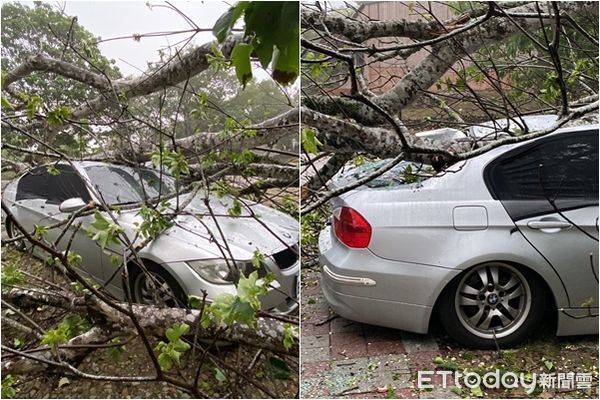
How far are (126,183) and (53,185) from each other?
7.6 inches

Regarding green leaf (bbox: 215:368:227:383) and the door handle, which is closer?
the door handle

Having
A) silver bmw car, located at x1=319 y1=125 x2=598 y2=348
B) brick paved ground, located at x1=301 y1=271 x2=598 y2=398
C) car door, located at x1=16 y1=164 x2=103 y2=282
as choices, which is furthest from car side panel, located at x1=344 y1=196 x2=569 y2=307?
car door, located at x1=16 y1=164 x2=103 y2=282

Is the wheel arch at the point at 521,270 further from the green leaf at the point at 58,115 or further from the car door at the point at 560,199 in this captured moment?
the green leaf at the point at 58,115

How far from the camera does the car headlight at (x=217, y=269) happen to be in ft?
3.79

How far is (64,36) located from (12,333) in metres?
0.77

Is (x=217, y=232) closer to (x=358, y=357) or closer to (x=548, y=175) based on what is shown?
(x=358, y=357)

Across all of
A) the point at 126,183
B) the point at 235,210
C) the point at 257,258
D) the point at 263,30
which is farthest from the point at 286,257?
the point at 263,30

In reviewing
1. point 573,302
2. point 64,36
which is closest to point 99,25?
point 64,36

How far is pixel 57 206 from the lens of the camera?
1.23 meters

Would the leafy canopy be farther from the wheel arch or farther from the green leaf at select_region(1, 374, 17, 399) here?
the green leaf at select_region(1, 374, 17, 399)

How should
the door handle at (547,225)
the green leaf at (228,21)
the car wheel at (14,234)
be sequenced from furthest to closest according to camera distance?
the car wheel at (14,234), the door handle at (547,225), the green leaf at (228,21)

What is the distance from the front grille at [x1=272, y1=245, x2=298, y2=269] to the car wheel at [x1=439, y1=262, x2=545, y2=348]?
0.36 m

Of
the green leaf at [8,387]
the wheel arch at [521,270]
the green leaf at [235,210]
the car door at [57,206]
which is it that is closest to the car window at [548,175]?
the wheel arch at [521,270]

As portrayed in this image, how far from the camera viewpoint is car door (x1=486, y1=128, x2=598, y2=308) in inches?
41.9
